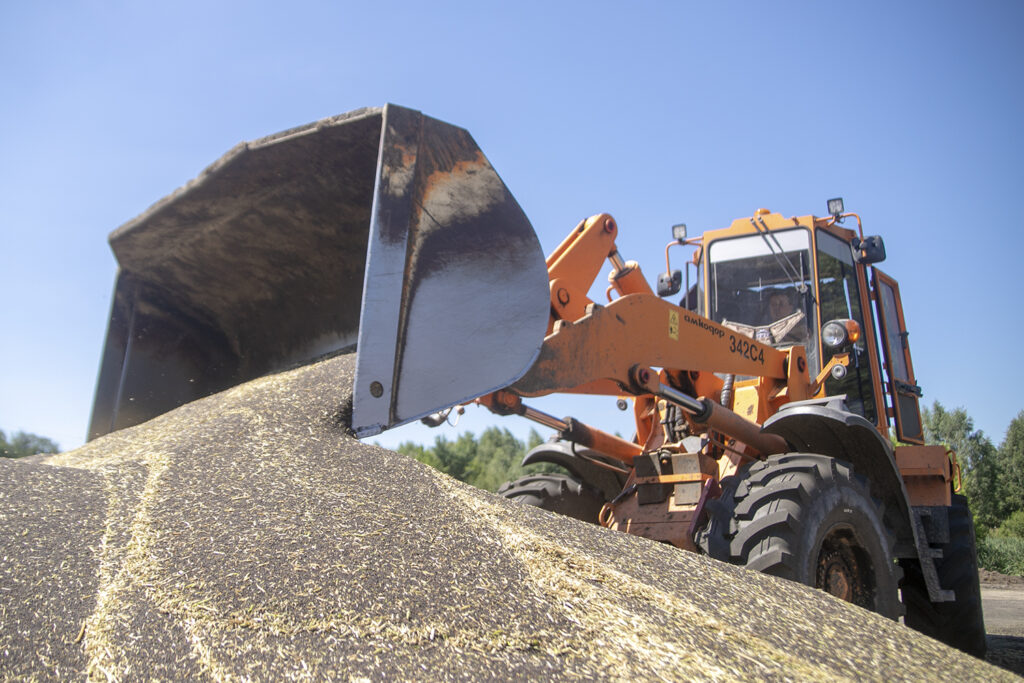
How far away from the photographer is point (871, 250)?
5.12 m

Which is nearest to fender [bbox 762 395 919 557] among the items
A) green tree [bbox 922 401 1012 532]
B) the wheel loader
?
the wheel loader

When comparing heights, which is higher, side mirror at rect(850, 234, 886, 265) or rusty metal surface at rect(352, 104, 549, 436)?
side mirror at rect(850, 234, 886, 265)

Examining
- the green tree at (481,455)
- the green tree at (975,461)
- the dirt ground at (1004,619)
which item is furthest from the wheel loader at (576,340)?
the green tree at (975,461)

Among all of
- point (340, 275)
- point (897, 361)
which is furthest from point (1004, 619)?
point (340, 275)

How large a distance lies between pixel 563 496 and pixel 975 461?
28053 millimetres

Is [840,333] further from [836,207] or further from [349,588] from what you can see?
[349,588]

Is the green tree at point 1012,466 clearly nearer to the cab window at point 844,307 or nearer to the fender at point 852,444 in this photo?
the cab window at point 844,307

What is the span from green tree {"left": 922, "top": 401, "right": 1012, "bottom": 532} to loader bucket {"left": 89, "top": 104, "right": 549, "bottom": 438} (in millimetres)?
24729

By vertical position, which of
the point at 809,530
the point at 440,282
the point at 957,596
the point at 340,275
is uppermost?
the point at 340,275

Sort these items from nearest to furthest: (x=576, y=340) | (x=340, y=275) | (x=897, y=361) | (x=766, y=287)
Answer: (x=576, y=340)
(x=340, y=275)
(x=766, y=287)
(x=897, y=361)

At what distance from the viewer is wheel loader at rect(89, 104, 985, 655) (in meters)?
2.91

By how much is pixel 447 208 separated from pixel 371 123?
50 cm

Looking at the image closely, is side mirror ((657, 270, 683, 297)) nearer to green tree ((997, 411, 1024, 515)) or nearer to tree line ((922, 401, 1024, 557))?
tree line ((922, 401, 1024, 557))

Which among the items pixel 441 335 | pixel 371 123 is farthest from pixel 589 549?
pixel 371 123
